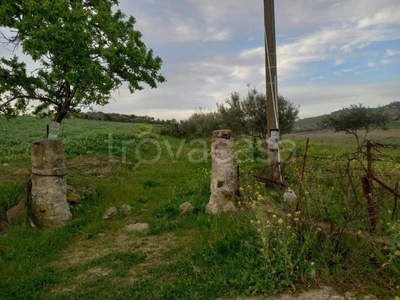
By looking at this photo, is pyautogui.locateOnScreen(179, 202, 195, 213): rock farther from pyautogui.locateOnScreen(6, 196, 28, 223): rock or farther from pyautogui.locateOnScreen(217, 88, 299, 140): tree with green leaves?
pyautogui.locateOnScreen(217, 88, 299, 140): tree with green leaves

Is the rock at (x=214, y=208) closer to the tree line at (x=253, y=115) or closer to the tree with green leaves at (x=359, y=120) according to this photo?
the tree line at (x=253, y=115)

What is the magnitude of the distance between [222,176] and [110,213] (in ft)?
8.48

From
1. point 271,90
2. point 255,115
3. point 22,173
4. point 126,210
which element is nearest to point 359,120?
point 255,115

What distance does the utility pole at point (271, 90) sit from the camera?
6.57 metres

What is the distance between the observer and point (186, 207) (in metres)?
5.79

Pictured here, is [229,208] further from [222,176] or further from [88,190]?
[88,190]

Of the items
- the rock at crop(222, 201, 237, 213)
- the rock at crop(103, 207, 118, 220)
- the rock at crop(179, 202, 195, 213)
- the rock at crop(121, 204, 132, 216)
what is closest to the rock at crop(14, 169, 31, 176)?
Result: the rock at crop(103, 207, 118, 220)

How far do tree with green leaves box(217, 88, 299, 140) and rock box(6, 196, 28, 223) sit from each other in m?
12.4

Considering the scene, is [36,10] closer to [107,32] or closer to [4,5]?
[4,5]

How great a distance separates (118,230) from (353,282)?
4.05 meters

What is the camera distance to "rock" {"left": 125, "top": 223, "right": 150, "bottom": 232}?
5.23 m

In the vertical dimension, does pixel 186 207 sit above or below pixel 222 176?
below

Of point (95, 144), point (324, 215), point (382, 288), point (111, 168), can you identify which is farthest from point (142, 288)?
point (95, 144)

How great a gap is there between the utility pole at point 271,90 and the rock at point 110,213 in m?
3.77
